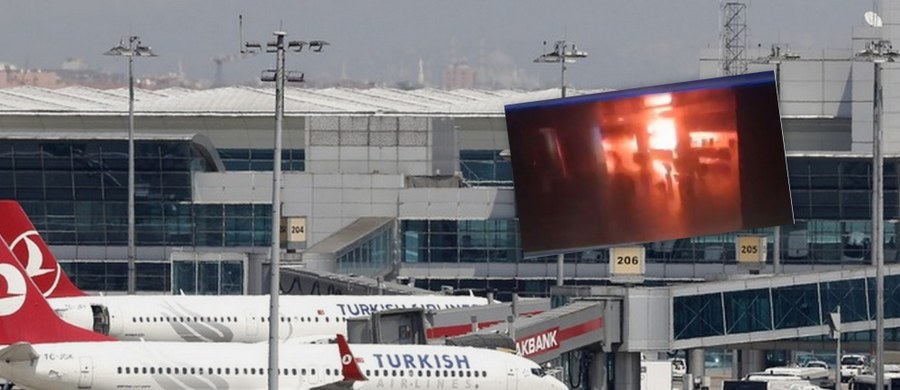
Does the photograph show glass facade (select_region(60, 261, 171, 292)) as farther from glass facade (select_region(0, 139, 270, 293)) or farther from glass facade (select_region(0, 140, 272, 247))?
glass facade (select_region(0, 140, 272, 247))

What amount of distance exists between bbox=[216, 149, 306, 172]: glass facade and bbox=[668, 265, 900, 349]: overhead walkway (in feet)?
275

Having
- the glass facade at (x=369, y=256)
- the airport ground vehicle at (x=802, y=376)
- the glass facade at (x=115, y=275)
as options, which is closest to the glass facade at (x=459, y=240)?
the glass facade at (x=369, y=256)

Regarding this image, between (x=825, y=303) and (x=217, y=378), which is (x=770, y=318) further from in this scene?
(x=217, y=378)

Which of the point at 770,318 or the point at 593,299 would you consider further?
the point at 770,318

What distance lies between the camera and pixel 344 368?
6775 cm

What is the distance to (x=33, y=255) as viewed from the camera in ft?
322

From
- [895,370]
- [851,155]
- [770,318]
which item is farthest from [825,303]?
[851,155]

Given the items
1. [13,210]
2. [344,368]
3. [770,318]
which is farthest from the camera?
[13,210]

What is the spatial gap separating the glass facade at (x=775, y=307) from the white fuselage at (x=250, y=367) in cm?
1386

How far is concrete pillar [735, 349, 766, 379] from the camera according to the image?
12461 centimetres

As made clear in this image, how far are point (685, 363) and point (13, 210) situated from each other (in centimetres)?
4679

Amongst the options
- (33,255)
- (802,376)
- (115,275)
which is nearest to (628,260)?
(802,376)

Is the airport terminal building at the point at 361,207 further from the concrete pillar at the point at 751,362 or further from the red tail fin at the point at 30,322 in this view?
the red tail fin at the point at 30,322

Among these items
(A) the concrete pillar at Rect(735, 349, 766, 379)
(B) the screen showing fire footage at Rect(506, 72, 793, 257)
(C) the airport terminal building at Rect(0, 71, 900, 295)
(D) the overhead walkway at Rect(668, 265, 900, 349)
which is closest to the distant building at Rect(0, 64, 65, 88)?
(C) the airport terminal building at Rect(0, 71, 900, 295)
